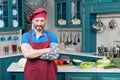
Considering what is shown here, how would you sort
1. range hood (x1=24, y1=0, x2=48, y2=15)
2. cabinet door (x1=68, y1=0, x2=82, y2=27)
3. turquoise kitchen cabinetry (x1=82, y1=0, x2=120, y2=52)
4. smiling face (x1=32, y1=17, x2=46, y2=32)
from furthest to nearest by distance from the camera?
range hood (x1=24, y1=0, x2=48, y2=15) → cabinet door (x1=68, y1=0, x2=82, y2=27) → turquoise kitchen cabinetry (x1=82, y1=0, x2=120, y2=52) → smiling face (x1=32, y1=17, x2=46, y2=32)

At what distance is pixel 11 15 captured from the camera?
5309 mm

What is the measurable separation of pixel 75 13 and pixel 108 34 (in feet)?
2.99

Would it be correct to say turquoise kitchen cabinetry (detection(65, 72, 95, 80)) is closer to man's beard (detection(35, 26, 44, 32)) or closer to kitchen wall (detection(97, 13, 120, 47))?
man's beard (detection(35, 26, 44, 32))

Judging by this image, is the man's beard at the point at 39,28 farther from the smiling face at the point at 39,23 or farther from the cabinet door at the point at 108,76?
the cabinet door at the point at 108,76

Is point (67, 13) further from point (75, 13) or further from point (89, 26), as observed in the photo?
point (89, 26)

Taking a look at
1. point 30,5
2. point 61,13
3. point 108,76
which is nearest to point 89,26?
point 61,13

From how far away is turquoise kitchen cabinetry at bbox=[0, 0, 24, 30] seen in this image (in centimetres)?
521

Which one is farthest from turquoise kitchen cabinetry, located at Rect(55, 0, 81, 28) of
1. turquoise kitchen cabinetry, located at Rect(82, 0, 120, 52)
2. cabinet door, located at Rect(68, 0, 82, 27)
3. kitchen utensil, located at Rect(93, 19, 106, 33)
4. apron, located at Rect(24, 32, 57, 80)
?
apron, located at Rect(24, 32, 57, 80)

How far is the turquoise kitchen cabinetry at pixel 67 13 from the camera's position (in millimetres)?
5410

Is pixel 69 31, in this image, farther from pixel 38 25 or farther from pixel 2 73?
pixel 38 25

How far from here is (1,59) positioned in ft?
15.6

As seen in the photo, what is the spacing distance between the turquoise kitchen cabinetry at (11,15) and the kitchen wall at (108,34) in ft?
5.68

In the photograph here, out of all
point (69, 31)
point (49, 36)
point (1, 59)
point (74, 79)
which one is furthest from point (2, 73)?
point (49, 36)

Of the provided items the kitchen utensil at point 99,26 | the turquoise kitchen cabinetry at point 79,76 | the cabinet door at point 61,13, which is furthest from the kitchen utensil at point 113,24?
the turquoise kitchen cabinetry at point 79,76
